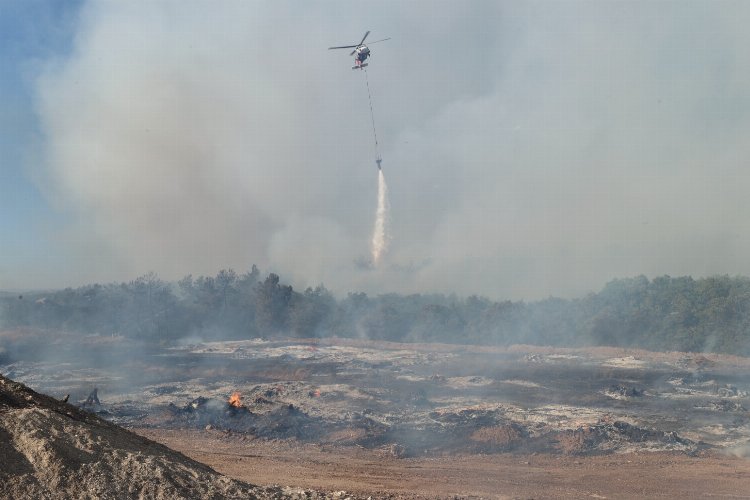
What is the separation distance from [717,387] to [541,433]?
1512cm

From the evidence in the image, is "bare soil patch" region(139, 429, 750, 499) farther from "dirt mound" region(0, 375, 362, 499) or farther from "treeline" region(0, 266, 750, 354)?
"treeline" region(0, 266, 750, 354)

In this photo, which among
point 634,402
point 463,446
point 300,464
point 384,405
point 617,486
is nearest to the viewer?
point 617,486

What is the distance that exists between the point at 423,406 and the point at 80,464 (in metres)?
18.7

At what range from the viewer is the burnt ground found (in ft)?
60.4

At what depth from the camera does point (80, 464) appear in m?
7.98

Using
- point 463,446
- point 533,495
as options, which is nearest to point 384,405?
point 463,446

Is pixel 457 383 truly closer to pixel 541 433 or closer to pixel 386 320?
pixel 541 433

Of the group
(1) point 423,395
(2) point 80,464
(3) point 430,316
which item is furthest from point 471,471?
(3) point 430,316

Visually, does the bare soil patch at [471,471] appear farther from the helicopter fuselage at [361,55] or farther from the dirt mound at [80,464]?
the helicopter fuselage at [361,55]

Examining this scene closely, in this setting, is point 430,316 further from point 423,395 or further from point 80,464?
point 80,464

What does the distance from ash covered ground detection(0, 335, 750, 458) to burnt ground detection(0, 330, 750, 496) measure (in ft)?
0.29

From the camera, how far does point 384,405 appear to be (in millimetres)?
24953

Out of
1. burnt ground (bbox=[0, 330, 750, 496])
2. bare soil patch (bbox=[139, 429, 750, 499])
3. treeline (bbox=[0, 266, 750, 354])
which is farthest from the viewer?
treeline (bbox=[0, 266, 750, 354])

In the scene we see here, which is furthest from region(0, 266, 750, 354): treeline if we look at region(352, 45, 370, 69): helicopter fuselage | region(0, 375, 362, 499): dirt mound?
region(0, 375, 362, 499): dirt mound
